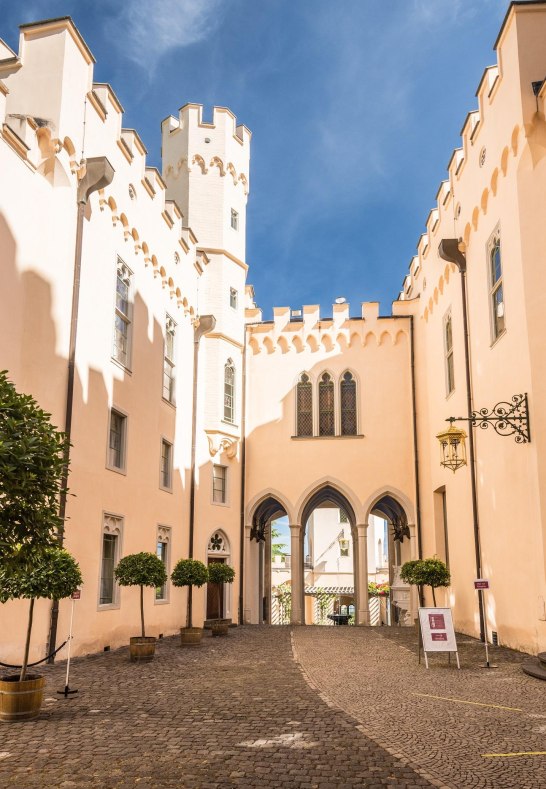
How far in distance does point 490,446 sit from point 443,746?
962 centimetres

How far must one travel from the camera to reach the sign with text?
11227 mm

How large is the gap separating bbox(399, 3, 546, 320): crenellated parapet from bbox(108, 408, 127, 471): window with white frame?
30.4 ft

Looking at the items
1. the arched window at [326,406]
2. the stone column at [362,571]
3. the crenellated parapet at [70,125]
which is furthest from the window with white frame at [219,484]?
the crenellated parapet at [70,125]

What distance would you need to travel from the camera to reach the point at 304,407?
2392 centimetres

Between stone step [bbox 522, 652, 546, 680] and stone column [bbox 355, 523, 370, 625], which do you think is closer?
stone step [bbox 522, 652, 546, 680]

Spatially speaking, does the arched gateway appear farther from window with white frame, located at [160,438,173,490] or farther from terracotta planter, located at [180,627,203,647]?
terracotta planter, located at [180,627,203,647]

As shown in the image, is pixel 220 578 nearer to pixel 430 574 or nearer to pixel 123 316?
pixel 430 574

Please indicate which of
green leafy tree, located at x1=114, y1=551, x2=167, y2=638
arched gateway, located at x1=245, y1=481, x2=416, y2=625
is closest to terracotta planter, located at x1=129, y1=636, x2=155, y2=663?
green leafy tree, located at x1=114, y1=551, x2=167, y2=638

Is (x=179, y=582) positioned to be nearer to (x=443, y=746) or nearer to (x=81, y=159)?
(x=81, y=159)

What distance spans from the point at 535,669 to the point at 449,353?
10.6 m

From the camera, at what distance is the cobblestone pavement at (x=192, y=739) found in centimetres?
523

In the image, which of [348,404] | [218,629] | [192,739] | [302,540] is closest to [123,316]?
[218,629]

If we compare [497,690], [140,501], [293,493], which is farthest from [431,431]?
[497,690]

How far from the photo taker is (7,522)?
258 inches
